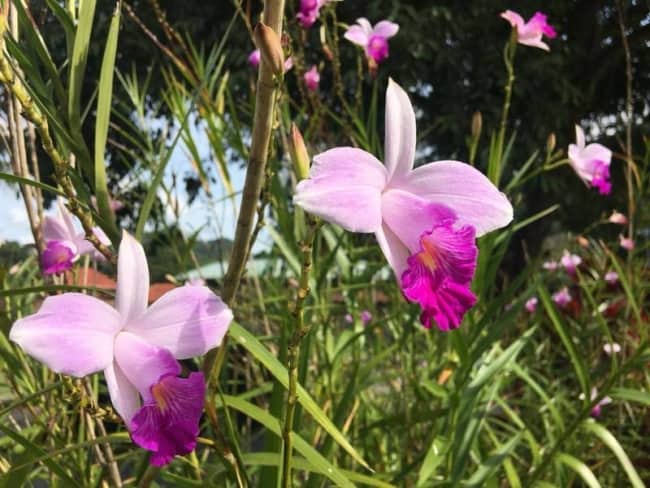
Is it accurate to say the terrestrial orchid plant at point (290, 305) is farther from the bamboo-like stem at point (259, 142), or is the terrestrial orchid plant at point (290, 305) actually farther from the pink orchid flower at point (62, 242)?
the pink orchid flower at point (62, 242)

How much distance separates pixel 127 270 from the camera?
41cm

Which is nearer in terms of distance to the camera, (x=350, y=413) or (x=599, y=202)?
(x=350, y=413)

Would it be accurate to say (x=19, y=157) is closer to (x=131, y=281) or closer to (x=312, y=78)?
(x=131, y=281)

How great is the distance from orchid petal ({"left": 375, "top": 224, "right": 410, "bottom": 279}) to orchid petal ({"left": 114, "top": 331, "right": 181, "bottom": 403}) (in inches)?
5.7

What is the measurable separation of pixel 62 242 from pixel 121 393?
13.8 inches

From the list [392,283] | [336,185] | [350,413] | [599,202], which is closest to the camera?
[336,185]

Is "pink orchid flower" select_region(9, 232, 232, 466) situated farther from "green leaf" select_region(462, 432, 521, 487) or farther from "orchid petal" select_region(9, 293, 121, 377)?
"green leaf" select_region(462, 432, 521, 487)

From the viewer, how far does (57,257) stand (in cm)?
70

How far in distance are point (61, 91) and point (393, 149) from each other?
0.25m

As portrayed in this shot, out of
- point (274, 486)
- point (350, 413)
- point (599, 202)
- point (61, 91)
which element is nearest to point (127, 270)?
point (61, 91)

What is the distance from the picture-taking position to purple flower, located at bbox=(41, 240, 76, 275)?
27.0 inches

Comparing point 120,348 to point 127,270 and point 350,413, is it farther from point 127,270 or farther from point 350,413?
point 350,413

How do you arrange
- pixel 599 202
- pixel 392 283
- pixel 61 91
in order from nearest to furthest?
pixel 61 91 < pixel 392 283 < pixel 599 202

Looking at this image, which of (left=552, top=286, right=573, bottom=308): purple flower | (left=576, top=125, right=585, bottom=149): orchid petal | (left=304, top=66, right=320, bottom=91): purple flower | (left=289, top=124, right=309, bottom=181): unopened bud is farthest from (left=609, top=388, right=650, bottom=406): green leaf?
(left=552, top=286, right=573, bottom=308): purple flower
